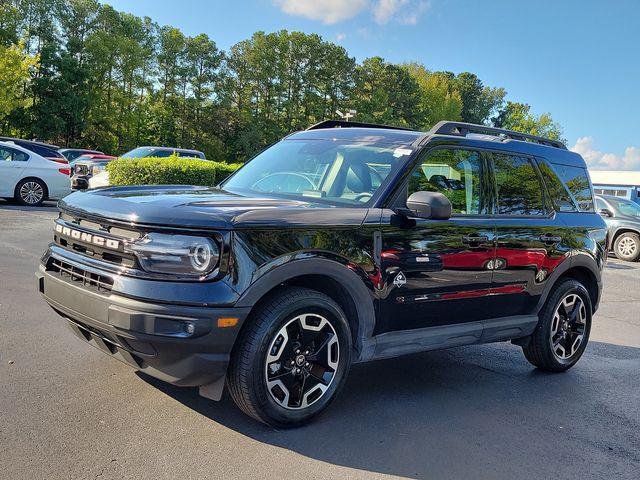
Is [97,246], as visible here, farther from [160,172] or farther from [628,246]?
[628,246]

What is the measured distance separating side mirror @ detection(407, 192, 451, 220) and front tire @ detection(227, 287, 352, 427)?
0.84 metres

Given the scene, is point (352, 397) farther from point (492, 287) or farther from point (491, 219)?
point (491, 219)

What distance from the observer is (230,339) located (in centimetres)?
326

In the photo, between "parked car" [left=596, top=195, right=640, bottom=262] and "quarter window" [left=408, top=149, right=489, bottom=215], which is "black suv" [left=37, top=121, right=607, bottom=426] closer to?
"quarter window" [left=408, top=149, right=489, bottom=215]

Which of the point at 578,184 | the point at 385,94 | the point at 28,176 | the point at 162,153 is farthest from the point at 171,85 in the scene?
the point at 578,184

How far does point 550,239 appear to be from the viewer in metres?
5.11

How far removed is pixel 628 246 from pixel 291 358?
14387 millimetres

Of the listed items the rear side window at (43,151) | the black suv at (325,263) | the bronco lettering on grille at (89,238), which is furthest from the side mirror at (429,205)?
the rear side window at (43,151)

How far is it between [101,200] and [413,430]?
8.07 feet

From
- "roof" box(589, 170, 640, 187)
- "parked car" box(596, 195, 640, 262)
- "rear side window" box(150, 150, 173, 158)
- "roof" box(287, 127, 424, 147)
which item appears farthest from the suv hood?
"roof" box(589, 170, 640, 187)

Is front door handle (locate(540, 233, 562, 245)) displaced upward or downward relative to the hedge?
downward

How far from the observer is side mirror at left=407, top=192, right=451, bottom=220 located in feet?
12.9

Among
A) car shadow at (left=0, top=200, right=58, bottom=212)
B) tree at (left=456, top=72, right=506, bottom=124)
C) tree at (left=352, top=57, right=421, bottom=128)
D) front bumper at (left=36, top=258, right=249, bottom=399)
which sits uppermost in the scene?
tree at (left=456, top=72, right=506, bottom=124)

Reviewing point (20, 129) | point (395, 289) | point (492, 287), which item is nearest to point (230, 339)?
point (395, 289)
